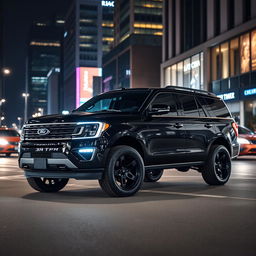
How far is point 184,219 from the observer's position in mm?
6609

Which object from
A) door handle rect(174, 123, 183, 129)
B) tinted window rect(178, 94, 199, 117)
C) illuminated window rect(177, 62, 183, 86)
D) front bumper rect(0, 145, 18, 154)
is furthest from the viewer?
illuminated window rect(177, 62, 183, 86)

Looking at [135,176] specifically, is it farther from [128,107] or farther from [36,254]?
[36,254]

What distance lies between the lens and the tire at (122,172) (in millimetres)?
8508

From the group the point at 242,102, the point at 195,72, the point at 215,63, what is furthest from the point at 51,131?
the point at 195,72

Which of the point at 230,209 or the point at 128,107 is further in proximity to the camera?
the point at 128,107

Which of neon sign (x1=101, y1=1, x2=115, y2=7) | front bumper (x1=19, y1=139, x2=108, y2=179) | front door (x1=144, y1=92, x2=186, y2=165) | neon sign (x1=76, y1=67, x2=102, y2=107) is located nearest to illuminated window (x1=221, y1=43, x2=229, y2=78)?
front door (x1=144, y1=92, x2=186, y2=165)

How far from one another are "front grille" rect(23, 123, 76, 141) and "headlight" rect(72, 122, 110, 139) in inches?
3.6

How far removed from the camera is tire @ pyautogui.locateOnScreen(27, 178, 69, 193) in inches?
377

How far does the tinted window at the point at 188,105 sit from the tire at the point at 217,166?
928 mm

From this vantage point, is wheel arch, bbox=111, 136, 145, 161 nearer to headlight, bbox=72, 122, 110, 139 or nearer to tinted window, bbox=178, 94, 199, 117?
headlight, bbox=72, 122, 110, 139

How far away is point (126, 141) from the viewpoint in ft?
29.8

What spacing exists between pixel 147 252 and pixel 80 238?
36.2 inches

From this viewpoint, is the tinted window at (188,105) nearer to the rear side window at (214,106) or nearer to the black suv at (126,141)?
the black suv at (126,141)

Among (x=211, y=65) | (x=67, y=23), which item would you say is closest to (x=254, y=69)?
(x=211, y=65)
